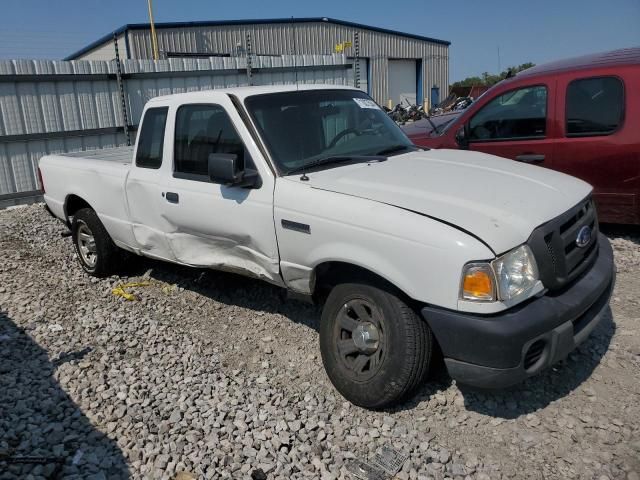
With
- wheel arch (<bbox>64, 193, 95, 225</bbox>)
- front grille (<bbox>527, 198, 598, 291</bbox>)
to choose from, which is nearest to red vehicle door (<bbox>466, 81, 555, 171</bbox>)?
front grille (<bbox>527, 198, 598, 291</bbox>)

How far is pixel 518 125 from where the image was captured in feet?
19.8

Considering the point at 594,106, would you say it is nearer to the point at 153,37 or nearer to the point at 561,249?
the point at 561,249

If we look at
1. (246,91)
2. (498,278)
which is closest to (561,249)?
(498,278)

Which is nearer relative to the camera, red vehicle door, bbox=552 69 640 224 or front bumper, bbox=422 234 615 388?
front bumper, bbox=422 234 615 388

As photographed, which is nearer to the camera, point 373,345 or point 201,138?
point 373,345

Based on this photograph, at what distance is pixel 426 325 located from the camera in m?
3.04

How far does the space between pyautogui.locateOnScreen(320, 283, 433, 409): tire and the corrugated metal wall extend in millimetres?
8182

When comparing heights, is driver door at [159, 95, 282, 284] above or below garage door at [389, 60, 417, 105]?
below

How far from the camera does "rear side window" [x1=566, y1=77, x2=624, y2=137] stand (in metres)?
5.52

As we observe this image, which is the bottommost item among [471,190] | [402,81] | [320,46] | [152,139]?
[471,190]

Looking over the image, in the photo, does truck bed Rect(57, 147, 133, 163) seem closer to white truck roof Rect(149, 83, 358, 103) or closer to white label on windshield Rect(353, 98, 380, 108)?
white truck roof Rect(149, 83, 358, 103)

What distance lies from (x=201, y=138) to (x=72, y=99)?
22.8 feet

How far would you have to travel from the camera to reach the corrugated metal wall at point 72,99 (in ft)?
30.6

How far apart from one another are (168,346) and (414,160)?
7.73ft
